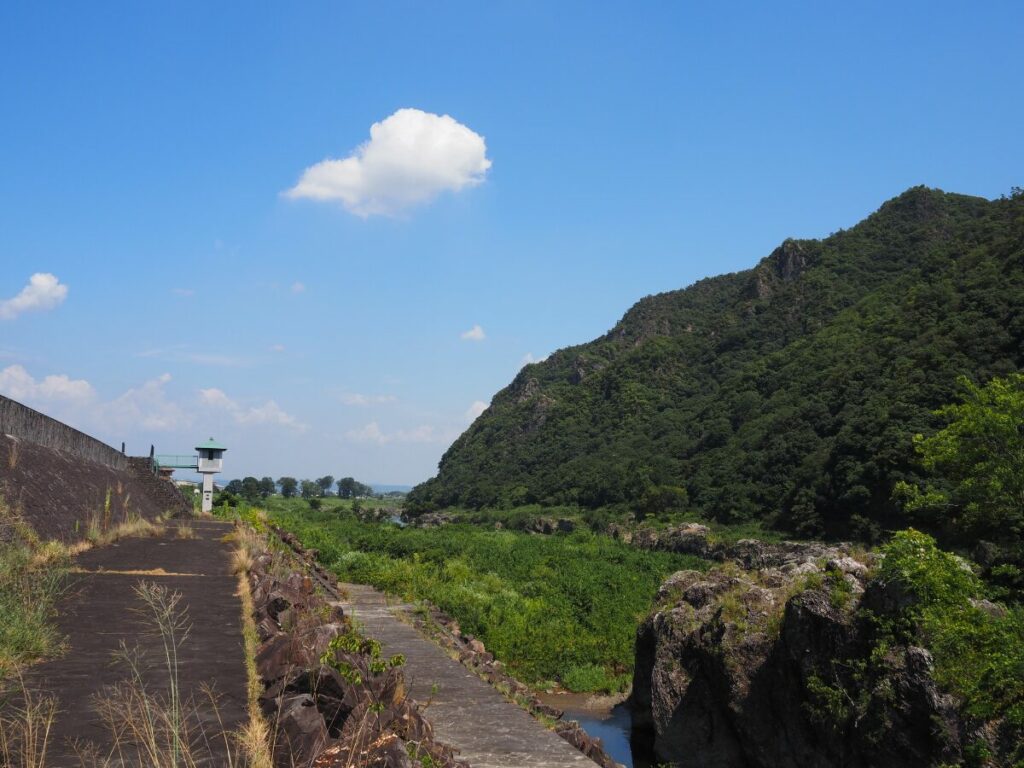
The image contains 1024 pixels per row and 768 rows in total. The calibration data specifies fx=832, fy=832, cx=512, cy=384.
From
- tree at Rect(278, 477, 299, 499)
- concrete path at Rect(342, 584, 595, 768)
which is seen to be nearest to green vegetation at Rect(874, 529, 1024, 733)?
concrete path at Rect(342, 584, 595, 768)

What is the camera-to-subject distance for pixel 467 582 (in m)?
29.5

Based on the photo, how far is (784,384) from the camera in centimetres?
7244

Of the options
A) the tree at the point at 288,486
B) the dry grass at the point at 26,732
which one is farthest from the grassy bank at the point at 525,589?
the tree at the point at 288,486

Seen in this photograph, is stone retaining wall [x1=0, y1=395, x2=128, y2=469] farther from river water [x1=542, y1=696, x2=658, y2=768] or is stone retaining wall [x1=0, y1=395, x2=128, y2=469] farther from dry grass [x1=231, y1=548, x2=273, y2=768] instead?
river water [x1=542, y1=696, x2=658, y2=768]

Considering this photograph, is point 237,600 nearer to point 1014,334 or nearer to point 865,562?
point 865,562

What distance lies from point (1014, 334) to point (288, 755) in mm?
49082

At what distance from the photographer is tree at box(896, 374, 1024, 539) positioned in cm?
1948

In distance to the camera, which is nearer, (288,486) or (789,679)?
(789,679)

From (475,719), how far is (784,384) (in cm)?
6832

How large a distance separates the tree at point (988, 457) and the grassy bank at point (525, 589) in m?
10.3

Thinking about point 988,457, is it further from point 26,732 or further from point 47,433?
point 26,732

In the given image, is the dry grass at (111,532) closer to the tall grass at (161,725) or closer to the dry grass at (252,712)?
the dry grass at (252,712)

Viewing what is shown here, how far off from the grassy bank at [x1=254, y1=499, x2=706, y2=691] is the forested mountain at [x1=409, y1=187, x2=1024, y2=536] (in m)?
13.9

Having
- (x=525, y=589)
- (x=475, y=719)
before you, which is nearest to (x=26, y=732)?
(x=475, y=719)
